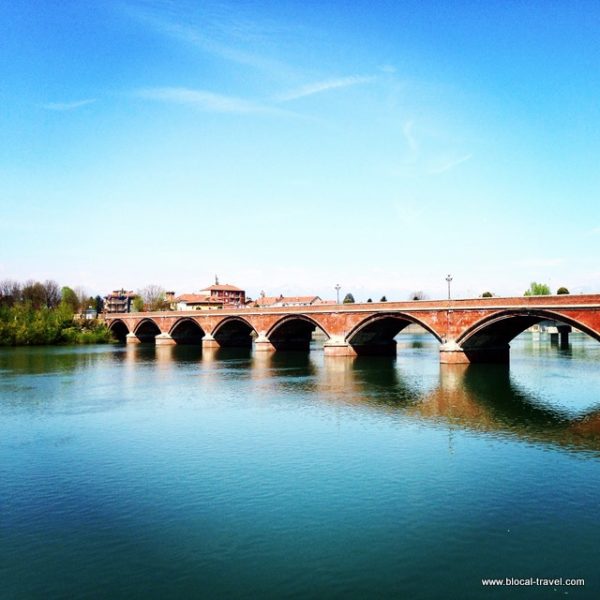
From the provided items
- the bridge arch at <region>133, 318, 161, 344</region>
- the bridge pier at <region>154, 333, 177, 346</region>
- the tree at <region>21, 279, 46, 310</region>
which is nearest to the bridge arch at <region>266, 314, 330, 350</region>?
the bridge pier at <region>154, 333, 177, 346</region>

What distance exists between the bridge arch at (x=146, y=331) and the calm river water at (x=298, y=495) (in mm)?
67725

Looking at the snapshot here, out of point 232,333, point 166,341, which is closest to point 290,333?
point 232,333

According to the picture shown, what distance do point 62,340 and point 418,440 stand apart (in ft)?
279

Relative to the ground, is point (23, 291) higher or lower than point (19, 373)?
higher

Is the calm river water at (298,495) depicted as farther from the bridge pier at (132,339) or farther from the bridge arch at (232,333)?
the bridge pier at (132,339)

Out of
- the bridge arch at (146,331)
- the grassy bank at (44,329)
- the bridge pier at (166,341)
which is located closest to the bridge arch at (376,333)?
the bridge pier at (166,341)

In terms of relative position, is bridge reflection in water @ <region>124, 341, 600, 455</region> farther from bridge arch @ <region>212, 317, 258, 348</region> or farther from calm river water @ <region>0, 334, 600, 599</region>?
bridge arch @ <region>212, 317, 258, 348</region>

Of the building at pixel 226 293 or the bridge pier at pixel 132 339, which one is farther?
the building at pixel 226 293

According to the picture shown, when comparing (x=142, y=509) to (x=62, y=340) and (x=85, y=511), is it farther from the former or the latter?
(x=62, y=340)

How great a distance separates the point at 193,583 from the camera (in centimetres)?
1151

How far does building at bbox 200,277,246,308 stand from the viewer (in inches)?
6774

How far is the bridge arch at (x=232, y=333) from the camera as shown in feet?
269

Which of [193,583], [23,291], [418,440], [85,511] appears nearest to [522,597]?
[193,583]

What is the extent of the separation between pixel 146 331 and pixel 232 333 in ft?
87.7
